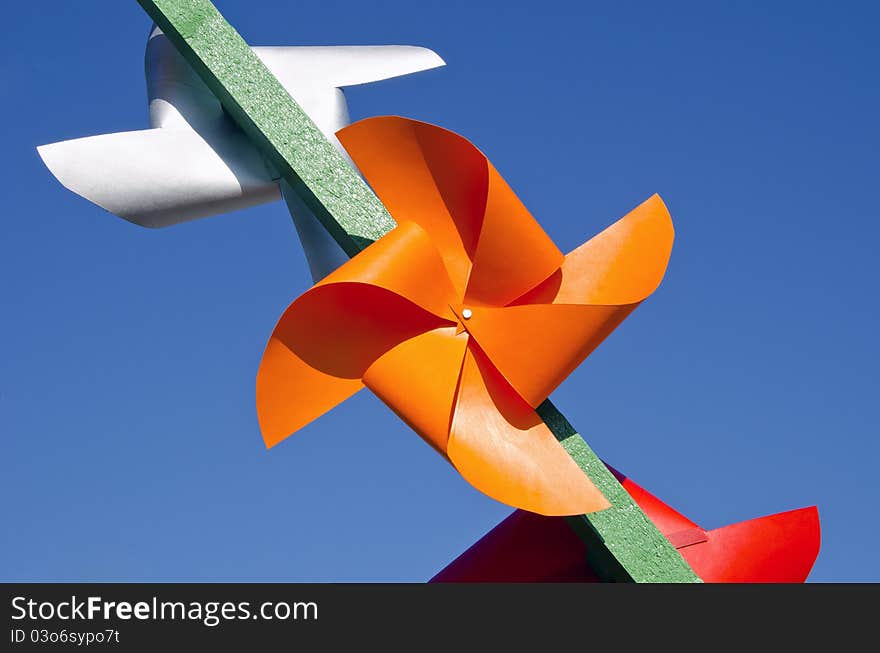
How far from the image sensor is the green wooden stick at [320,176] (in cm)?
625

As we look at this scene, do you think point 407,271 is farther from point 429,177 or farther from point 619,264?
point 619,264

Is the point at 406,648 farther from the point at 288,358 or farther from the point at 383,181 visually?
the point at 383,181

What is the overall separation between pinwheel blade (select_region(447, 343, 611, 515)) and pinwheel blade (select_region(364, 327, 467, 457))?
2.3 inches

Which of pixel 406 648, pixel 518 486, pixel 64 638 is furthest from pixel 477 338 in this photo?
pixel 64 638

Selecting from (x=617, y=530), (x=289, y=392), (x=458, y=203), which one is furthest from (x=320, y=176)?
(x=617, y=530)

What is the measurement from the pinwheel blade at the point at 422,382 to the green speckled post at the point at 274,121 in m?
0.59

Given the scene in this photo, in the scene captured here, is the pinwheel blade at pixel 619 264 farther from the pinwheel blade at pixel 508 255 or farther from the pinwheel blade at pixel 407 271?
the pinwheel blade at pixel 407 271

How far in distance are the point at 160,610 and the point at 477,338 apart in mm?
1819

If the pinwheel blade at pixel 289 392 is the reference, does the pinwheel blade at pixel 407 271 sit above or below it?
above

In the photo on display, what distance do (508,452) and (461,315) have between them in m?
0.64

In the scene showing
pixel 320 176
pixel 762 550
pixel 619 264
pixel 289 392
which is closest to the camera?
pixel 289 392

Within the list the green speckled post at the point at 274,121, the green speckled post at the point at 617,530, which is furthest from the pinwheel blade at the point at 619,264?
the green speckled post at the point at 274,121

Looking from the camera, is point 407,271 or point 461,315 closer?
point 407,271

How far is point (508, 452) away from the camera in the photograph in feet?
19.4
